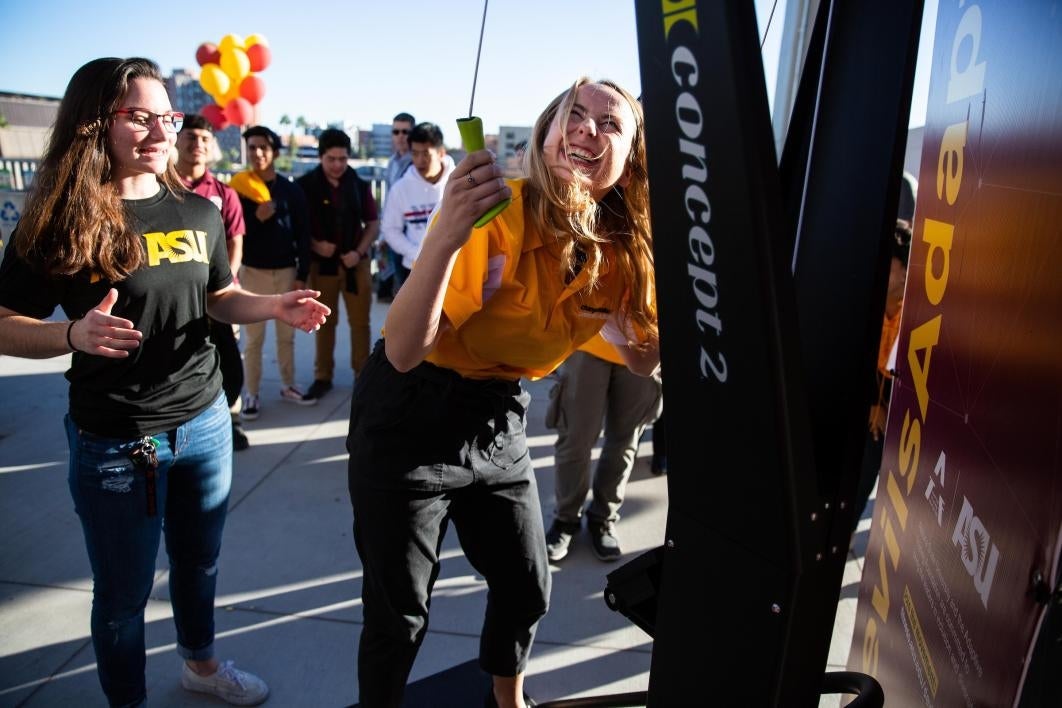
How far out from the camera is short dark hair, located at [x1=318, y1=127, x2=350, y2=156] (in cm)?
526

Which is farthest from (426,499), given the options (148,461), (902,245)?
(902,245)

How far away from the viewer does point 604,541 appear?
3.54m

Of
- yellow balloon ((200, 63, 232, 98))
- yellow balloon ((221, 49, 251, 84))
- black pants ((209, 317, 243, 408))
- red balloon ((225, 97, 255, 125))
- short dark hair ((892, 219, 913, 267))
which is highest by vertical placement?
yellow balloon ((221, 49, 251, 84))

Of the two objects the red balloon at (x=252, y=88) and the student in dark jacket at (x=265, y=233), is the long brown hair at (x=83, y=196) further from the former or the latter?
the red balloon at (x=252, y=88)

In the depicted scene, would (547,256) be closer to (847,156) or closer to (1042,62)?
(847,156)

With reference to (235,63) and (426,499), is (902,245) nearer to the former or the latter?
(426,499)

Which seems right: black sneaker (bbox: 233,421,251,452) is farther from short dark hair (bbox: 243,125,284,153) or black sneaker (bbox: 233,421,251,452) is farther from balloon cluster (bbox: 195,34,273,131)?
balloon cluster (bbox: 195,34,273,131)

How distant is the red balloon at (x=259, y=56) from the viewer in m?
9.17

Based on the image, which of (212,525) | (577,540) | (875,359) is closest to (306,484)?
(577,540)

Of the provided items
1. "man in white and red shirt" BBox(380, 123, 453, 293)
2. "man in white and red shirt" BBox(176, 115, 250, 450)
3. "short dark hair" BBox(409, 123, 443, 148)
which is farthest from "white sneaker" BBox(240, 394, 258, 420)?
"short dark hair" BBox(409, 123, 443, 148)

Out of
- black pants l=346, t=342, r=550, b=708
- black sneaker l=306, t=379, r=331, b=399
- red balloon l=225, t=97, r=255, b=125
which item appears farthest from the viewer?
red balloon l=225, t=97, r=255, b=125

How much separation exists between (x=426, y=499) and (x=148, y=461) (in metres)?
0.77

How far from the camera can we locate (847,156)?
1054mm

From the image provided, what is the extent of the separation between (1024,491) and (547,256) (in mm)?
1054
